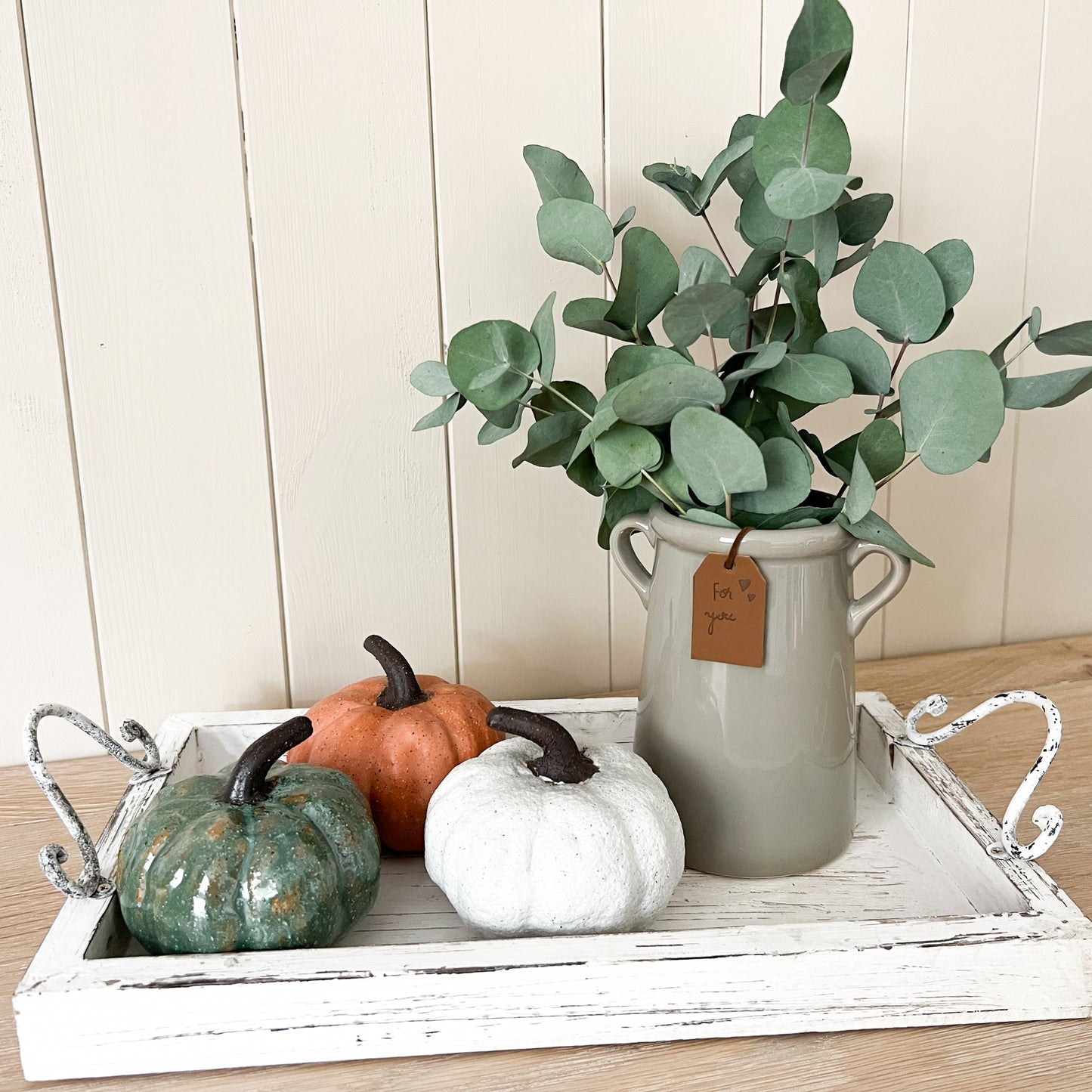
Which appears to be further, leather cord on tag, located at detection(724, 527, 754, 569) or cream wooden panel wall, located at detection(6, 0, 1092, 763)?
cream wooden panel wall, located at detection(6, 0, 1092, 763)

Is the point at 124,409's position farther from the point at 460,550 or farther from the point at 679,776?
the point at 679,776

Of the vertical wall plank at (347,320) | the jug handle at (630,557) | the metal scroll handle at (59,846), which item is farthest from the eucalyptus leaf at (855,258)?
the metal scroll handle at (59,846)

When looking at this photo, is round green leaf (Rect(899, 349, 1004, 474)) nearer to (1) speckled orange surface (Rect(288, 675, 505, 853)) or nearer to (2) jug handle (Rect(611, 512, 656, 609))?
(2) jug handle (Rect(611, 512, 656, 609))

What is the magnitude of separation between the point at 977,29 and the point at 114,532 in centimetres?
87

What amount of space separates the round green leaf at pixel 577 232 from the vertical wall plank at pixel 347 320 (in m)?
0.21

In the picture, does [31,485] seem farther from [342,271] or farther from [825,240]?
[825,240]

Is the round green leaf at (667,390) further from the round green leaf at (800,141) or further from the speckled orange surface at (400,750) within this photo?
the speckled orange surface at (400,750)

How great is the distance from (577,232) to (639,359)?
10 cm

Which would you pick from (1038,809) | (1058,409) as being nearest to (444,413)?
(1038,809)

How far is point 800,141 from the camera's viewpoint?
2.01 ft

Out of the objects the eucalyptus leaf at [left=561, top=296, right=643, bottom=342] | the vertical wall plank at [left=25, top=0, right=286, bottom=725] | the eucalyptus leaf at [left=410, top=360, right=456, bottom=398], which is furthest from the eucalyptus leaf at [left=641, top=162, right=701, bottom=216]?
the vertical wall plank at [left=25, top=0, right=286, bottom=725]

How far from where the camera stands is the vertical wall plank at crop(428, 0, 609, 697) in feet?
2.84

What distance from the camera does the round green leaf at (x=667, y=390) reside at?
0.61 metres

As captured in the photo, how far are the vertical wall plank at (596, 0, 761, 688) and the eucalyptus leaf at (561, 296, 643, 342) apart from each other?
0.67ft
